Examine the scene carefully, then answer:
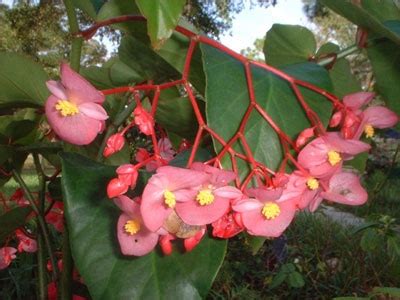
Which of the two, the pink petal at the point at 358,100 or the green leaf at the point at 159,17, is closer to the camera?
the green leaf at the point at 159,17

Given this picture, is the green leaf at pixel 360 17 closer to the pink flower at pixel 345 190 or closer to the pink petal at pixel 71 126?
the pink flower at pixel 345 190

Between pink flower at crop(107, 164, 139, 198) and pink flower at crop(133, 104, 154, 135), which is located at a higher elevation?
pink flower at crop(133, 104, 154, 135)

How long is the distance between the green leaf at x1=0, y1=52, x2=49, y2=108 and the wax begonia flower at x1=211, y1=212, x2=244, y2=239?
229mm

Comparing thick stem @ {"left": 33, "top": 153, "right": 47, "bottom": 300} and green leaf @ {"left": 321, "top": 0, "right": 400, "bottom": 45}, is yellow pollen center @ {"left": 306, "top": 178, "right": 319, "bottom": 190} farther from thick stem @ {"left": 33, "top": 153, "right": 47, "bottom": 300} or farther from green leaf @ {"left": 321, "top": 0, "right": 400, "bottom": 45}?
thick stem @ {"left": 33, "top": 153, "right": 47, "bottom": 300}

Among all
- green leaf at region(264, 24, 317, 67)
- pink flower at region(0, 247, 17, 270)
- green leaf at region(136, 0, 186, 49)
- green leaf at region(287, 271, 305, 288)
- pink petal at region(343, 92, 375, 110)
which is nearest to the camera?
green leaf at region(136, 0, 186, 49)

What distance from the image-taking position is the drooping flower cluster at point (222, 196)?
1.07ft

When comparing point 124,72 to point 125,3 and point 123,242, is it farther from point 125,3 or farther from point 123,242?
point 123,242

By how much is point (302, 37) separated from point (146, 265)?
0.28m

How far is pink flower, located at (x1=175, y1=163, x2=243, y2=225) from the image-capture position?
1.09 ft

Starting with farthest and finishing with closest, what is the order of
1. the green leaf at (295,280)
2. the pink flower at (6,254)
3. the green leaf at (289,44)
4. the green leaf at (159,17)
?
the green leaf at (295,280) < the pink flower at (6,254) < the green leaf at (289,44) < the green leaf at (159,17)

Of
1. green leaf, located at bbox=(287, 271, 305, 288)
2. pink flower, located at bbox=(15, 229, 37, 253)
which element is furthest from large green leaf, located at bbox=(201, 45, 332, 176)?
green leaf, located at bbox=(287, 271, 305, 288)

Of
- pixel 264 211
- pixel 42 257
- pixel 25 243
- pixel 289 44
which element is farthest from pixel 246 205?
pixel 25 243

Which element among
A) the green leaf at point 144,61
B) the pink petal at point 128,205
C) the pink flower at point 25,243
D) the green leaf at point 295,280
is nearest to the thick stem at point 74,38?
the green leaf at point 144,61

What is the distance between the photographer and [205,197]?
0.33 metres
